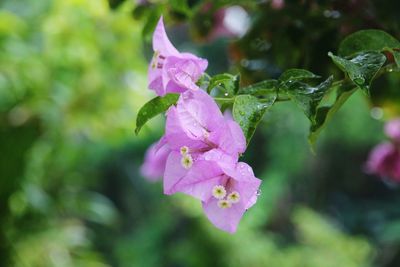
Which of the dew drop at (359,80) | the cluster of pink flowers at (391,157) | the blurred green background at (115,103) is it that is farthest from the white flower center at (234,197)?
the cluster of pink flowers at (391,157)

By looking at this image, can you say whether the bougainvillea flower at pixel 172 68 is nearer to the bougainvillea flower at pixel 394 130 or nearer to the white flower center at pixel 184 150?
the white flower center at pixel 184 150

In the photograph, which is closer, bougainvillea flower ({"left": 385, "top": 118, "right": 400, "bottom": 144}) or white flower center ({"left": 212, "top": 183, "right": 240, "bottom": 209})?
white flower center ({"left": 212, "top": 183, "right": 240, "bottom": 209})

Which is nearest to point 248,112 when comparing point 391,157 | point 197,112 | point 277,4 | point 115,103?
point 197,112

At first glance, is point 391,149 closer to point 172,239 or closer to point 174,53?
point 174,53

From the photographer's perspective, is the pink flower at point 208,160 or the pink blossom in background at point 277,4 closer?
the pink flower at point 208,160

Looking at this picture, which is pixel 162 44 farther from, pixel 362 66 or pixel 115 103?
pixel 115 103

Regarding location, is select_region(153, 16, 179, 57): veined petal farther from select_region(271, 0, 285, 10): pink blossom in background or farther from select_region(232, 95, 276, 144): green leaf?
select_region(271, 0, 285, 10): pink blossom in background

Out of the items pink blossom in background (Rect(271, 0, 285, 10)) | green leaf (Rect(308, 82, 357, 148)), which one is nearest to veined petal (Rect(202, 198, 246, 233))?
green leaf (Rect(308, 82, 357, 148))
